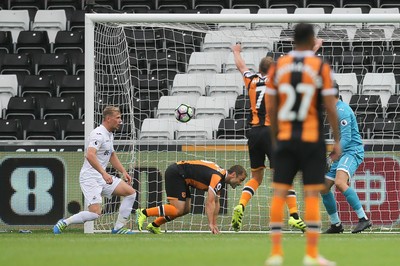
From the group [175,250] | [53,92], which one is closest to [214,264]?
[175,250]

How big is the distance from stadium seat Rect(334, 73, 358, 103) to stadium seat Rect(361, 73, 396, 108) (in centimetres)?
18

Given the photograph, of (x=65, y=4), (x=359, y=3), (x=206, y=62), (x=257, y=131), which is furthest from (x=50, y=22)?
(x=257, y=131)

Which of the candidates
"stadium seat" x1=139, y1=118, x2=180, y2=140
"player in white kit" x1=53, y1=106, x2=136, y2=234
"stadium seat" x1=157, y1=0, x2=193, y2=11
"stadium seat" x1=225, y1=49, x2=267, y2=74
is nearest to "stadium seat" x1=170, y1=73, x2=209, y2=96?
"stadium seat" x1=225, y1=49, x2=267, y2=74

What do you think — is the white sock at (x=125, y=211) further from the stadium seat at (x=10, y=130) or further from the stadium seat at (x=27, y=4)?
the stadium seat at (x=27, y=4)

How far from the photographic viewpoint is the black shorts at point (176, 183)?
14.5m

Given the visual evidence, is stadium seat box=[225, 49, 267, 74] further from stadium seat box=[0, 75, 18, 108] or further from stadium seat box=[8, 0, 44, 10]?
stadium seat box=[8, 0, 44, 10]

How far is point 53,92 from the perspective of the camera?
66.3ft

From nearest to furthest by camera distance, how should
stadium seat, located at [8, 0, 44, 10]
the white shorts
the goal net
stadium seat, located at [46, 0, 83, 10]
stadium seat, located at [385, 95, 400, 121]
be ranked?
1. the white shorts
2. the goal net
3. stadium seat, located at [385, 95, 400, 121]
4. stadium seat, located at [46, 0, 83, 10]
5. stadium seat, located at [8, 0, 44, 10]

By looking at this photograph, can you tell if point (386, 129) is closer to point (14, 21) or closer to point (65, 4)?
point (14, 21)

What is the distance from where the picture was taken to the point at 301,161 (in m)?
8.22

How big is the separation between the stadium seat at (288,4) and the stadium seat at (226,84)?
15.7 ft

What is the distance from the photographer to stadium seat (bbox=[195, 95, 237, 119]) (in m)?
17.2

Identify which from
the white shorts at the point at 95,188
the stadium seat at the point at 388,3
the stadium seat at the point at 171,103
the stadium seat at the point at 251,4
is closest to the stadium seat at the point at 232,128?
the stadium seat at the point at 171,103

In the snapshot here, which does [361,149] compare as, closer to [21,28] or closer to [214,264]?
[214,264]
